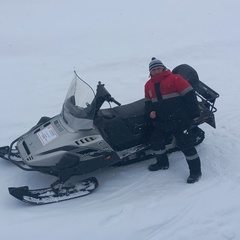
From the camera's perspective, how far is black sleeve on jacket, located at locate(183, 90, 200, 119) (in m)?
4.70

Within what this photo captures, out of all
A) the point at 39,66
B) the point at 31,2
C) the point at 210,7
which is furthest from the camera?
the point at 31,2

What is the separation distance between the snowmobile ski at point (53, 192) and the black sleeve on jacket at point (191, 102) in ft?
4.84

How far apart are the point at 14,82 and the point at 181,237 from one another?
19.2 ft

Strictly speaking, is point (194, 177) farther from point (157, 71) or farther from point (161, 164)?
point (157, 71)

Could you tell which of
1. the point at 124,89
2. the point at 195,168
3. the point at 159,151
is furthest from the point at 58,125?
the point at 124,89

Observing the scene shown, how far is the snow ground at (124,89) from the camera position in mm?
4191

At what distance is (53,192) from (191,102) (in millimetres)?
2002

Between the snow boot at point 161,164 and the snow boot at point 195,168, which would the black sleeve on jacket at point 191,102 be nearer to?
the snow boot at point 195,168

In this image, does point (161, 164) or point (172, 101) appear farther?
point (161, 164)

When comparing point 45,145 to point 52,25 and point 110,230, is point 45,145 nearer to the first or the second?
point 110,230

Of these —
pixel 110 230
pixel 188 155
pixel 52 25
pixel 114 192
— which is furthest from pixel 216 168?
pixel 52 25

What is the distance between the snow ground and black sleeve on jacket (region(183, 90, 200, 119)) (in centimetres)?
82

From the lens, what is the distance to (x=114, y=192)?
4824mm

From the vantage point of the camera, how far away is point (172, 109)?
15.9 feet
